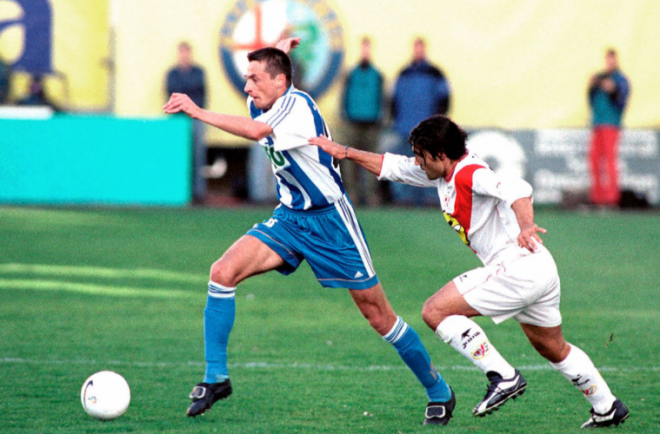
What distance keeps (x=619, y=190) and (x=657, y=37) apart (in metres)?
3.06

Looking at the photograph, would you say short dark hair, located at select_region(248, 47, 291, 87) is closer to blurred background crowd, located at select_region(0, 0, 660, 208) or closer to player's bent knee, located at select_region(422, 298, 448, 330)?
player's bent knee, located at select_region(422, 298, 448, 330)

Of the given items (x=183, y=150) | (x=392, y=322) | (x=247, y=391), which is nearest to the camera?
(x=392, y=322)

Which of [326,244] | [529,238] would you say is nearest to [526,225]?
[529,238]

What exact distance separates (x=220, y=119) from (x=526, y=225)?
1508 mm

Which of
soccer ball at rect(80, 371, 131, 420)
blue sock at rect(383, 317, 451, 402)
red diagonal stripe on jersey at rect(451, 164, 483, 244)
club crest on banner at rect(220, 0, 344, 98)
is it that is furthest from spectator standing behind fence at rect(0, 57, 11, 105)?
red diagonal stripe on jersey at rect(451, 164, 483, 244)

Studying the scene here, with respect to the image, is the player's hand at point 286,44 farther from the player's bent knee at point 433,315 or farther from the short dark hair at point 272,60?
the player's bent knee at point 433,315

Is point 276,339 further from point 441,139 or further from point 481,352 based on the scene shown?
point 441,139

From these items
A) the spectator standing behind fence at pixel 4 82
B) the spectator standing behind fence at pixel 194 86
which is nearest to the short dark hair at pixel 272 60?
the spectator standing behind fence at pixel 194 86

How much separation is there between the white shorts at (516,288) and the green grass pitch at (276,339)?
0.57m

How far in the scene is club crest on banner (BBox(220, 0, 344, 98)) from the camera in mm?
17891

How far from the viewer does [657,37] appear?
59.7 ft

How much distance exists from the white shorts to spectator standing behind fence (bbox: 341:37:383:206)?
12427mm

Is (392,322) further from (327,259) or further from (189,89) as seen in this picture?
(189,89)

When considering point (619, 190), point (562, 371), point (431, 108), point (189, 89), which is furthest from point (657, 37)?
point (562, 371)
